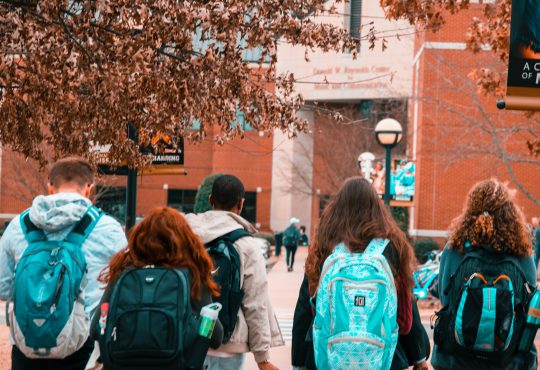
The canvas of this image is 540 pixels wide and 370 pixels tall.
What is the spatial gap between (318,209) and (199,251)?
56.9 metres

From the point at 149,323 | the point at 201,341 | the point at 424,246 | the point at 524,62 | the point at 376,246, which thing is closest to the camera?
the point at 149,323

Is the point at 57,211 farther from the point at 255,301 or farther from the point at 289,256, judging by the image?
the point at 289,256

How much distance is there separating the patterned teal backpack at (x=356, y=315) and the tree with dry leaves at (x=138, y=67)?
3352mm

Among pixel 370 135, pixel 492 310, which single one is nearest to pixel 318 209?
pixel 370 135

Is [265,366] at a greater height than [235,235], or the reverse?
[235,235]

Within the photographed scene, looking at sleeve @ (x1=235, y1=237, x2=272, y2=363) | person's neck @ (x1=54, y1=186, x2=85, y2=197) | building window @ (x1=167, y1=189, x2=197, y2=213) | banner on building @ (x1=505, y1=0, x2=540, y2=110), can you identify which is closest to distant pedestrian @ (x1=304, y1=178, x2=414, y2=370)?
sleeve @ (x1=235, y1=237, x2=272, y2=363)

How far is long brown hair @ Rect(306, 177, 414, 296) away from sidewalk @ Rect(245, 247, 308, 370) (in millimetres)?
5688

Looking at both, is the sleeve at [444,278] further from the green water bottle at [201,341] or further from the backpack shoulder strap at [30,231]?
the backpack shoulder strap at [30,231]

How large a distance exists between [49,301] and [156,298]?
0.72 m

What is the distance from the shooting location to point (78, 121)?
29.6 ft

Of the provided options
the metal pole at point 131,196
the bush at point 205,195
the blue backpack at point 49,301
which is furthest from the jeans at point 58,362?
the metal pole at point 131,196

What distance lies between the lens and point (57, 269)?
4812mm

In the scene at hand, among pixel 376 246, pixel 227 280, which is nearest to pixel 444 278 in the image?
pixel 376 246

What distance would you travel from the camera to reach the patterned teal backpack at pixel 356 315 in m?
4.64
